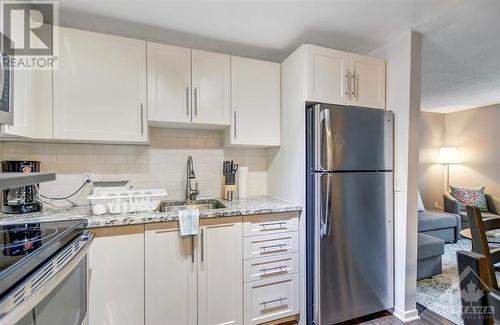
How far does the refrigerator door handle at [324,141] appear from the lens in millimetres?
1836

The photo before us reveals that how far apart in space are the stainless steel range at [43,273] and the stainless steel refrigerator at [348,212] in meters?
1.51

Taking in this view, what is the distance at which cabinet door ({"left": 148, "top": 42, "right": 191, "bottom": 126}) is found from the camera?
1903 mm

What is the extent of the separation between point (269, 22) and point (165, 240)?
1745 mm

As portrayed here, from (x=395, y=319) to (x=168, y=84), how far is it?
2.66 meters

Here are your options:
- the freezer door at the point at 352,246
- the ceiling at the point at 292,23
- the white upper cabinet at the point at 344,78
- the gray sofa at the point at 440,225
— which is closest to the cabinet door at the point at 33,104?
the ceiling at the point at 292,23

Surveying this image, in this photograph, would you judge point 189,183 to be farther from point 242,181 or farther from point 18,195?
point 18,195

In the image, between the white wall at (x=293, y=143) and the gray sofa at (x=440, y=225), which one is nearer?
the white wall at (x=293, y=143)

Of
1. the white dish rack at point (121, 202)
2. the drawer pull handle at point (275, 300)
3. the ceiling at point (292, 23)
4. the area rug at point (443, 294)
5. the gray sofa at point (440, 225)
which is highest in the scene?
the ceiling at point (292, 23)

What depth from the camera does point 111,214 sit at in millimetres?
1654

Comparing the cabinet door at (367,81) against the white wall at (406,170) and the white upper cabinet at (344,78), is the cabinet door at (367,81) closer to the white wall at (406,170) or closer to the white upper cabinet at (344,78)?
the white upper cabinet at (344,78)

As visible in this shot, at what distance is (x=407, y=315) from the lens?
6.61 ft
